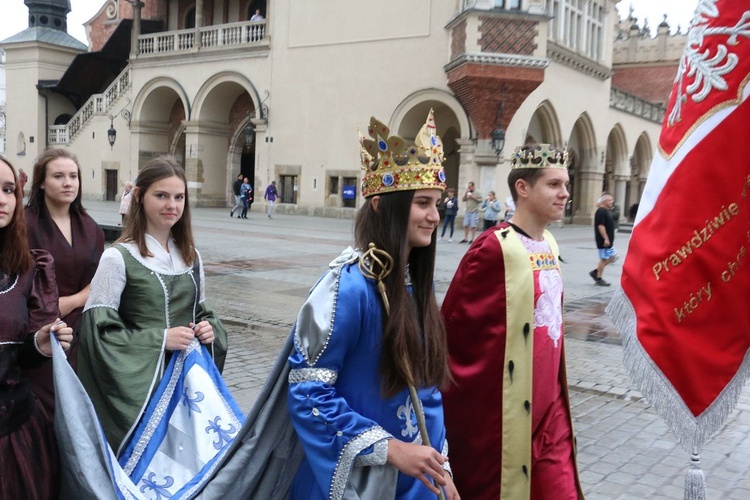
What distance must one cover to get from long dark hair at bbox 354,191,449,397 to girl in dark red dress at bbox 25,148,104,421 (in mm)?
2281

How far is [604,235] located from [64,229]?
32.5 feet

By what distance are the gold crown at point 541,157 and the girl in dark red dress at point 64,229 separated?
8.01 ft

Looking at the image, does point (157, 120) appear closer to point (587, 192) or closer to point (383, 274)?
point (587, 192)

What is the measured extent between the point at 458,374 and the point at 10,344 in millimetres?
1704

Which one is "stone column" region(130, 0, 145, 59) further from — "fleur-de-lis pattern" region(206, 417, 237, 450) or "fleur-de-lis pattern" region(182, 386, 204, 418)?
"fleur-de-lis pattern" region(206, 417, 237, 450)

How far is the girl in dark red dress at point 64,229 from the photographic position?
3.99 metres

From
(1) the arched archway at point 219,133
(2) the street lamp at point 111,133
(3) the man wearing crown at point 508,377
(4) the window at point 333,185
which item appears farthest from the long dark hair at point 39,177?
(2) the street lamp at point 111,133

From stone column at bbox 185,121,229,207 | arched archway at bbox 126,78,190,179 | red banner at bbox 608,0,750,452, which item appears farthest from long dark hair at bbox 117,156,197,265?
arched archway at bbox 126,78,190,179

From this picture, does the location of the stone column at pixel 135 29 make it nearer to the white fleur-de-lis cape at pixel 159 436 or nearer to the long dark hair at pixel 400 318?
the white fleur-de-lis cape at pixel 159 436

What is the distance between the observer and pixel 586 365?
7145 mm

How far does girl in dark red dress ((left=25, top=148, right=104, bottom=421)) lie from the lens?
399 centimetres

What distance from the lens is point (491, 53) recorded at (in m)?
22.2

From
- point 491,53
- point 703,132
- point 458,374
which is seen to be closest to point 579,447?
point 458,374

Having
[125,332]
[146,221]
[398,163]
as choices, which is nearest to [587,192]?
[146,221]
